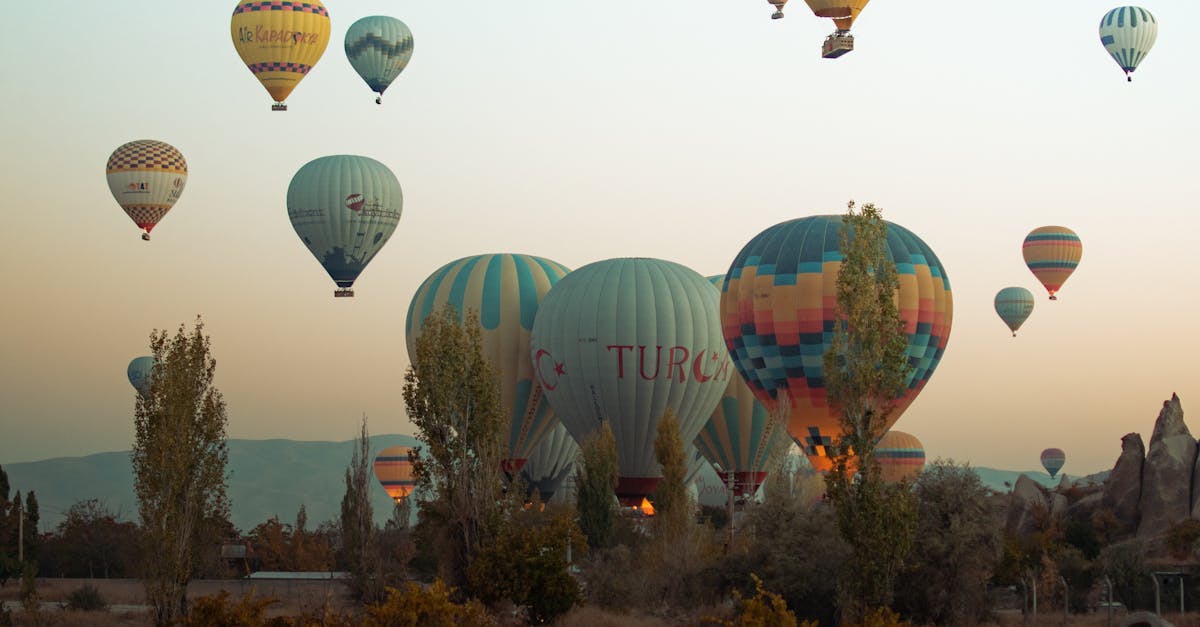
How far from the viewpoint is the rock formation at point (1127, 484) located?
2589 inches

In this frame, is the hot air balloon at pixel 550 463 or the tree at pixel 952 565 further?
the hot air balloon at pixel 550 463

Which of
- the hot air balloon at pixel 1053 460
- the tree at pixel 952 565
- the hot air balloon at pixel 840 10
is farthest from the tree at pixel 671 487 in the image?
the hot air balloon at pixel 1053 460

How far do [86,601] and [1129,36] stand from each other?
190 feet

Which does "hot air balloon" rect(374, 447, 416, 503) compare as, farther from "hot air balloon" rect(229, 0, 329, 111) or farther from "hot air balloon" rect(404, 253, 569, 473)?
"hot air balloon" rect(229, 0, 329, 111)

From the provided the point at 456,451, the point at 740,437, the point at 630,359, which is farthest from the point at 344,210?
the point at 456,451

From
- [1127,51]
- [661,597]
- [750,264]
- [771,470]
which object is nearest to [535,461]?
[750,264]

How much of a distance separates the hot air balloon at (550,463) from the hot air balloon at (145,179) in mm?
20642

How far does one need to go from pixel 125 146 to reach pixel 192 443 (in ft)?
127

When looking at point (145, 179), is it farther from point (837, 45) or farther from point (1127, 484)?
point (1127, 484)

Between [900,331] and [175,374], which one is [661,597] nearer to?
[900,331]

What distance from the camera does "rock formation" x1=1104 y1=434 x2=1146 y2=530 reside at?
65.8 meters

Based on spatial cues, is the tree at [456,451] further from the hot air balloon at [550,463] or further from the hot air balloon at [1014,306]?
the hot air balloon at [1014,306]

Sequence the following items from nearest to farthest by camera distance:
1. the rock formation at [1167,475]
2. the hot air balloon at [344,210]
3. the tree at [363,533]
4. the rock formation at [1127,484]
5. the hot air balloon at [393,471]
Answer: the tree at [363,533], the rock formation at [1167,475], the rock formation at [1127,484], the hot air balloon at [344,210], the hot air balloon at [393,471]

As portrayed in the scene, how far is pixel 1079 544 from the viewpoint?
63844 mm
